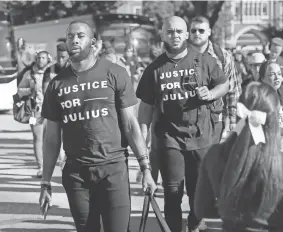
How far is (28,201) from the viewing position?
7984 mm

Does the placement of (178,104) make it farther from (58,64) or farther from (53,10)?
(53,10)

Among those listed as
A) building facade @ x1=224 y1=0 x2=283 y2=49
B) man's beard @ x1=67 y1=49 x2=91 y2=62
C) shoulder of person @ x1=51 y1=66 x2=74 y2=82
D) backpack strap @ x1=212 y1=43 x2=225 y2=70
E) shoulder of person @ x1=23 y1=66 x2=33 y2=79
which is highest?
man's beard @ x1=67 y1=49 x2=91 y2=62

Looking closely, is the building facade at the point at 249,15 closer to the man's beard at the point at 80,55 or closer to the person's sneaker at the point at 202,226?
the person's sneaker at the point at 202,226

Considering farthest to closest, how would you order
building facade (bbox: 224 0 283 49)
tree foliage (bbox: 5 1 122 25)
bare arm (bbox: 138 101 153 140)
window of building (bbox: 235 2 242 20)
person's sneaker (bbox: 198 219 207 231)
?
window of building (bbox: 235 2 242 20) → building facade (bbox: 224 0 283 49) → tree foliage (bbox: 5 1 122 25) → person's sneaker (bbox: 198 219 207 231) → bare arm (bbox: 138 101 153 140)

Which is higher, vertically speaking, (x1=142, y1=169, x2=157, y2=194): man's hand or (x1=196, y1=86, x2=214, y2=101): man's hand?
(x1=196, y1=86, x2=214, y2=101): man's hand

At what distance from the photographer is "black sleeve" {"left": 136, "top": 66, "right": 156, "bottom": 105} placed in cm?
570

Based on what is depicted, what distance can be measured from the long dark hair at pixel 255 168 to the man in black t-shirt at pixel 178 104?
2144 mm

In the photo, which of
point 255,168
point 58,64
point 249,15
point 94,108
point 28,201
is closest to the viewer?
point 255,168

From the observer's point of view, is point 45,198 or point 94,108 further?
point 45,198

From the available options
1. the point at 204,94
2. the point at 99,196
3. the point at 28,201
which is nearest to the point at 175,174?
the point at 204,94

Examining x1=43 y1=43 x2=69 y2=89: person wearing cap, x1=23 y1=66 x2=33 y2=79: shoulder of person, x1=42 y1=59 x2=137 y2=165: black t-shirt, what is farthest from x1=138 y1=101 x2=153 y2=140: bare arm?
x1=23 y1=66 x2=33 y2=79: shoulder of person

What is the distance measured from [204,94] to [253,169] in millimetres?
2219

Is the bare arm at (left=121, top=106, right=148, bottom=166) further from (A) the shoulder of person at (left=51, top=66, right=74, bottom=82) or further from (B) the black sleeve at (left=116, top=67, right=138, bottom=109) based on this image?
(A) the shoulder of person at (left=51, top=66, right=74, bottom=82)

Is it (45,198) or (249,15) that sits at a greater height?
(45,198)
